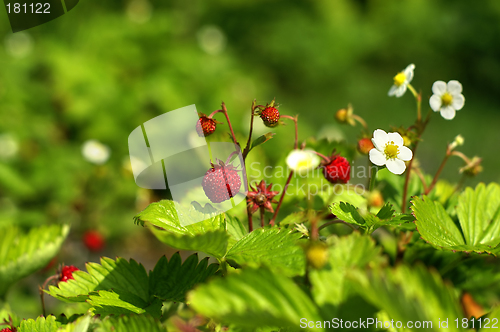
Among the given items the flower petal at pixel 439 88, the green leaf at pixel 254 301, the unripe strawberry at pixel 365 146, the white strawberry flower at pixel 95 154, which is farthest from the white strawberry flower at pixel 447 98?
the white strawberry flower at pixel 95 154

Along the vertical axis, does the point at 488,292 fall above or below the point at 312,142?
below

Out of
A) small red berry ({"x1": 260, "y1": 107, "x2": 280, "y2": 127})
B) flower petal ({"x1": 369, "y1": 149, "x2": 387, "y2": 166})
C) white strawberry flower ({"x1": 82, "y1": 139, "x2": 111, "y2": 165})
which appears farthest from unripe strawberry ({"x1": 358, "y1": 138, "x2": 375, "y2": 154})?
white strawberry flower ({"x1": 82, "y1": 139, "x2": 111, "y2": 165})

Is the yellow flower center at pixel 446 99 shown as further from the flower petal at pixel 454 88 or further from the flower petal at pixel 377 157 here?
the flower petal at pixel 377 157

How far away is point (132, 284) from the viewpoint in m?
0.68

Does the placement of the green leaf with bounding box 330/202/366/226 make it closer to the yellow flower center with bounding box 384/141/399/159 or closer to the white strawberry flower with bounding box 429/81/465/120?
the yellow flower center with bounding box 384/141/399/159

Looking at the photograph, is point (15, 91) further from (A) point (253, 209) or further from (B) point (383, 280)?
(B) point (383, 280)

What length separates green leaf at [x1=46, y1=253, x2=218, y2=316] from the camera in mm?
604

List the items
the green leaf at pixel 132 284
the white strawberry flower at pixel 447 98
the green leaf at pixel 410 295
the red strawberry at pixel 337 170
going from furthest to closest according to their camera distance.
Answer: the white strawberry flower at pixel 447 98, the red strawberry at pixel 337 170, the green leaf at pixel 132 284, the green leaf at pixel 410 295

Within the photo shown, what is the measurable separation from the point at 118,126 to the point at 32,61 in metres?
1.15

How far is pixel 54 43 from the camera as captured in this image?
3.65 m

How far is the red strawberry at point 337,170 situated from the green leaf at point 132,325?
0.40 metres

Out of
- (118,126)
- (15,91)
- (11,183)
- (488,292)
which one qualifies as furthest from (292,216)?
(15,91)

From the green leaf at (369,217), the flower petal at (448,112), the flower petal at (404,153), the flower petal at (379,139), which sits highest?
the flower petal at (379,139)

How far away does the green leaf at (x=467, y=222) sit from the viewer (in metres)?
0.65
